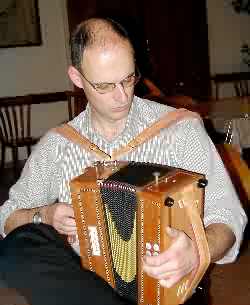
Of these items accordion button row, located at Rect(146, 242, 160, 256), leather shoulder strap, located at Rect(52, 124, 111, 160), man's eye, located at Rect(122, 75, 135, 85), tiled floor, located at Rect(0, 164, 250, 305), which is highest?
man's eye, located at Rect(122, 75, 135, 85)

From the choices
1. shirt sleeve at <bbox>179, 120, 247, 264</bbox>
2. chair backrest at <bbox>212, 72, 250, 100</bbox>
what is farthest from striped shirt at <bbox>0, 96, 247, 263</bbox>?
chair backrest at <bbox>212, 72, 250, 100</bbox>

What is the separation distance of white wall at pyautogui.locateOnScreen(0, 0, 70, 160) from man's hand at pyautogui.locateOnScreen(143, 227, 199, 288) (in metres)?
4.11

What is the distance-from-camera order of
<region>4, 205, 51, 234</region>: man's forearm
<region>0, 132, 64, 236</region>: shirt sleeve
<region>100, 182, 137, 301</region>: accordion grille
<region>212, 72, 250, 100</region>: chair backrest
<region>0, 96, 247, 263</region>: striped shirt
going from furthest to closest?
<region>212, 72, 250, 100</region>: chair backrest < <region>0, 132, 64, 236</region>: shirt sleeve < <region>4, 205, 51, 234</region>: man's forearm < <region>0, 96, 247, 263</region>: striped shirt < <region>100, 182, 137, 301</region>: accordion grille

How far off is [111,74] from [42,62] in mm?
3809

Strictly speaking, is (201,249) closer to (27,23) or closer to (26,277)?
(26,277)

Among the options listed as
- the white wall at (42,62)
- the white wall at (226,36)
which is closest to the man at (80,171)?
the white wall at (42,62)

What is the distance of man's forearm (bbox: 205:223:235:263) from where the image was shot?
49.2 inches

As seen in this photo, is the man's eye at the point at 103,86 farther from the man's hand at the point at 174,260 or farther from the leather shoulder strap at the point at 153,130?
the man's hand at the point at 174,260

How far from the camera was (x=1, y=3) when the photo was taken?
15.7 feet

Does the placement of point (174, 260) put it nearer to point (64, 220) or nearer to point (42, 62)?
point (64, 220)

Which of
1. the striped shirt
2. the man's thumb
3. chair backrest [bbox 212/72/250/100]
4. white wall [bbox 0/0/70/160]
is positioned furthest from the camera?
chair backrest [bbox 212/72/250/100]

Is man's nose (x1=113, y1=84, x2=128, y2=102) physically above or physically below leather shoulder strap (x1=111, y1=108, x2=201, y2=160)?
above

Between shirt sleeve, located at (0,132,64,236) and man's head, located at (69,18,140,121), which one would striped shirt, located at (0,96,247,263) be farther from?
man's head, located at (69,18,140,121)

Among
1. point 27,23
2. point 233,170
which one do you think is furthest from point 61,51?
point 233,170
